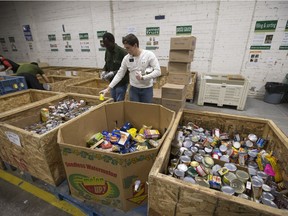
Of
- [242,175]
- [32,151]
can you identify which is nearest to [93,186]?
[32,151]

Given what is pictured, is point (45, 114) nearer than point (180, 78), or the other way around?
point (45, 114)

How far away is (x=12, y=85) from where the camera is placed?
2.46 metres

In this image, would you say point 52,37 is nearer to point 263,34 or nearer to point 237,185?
point 263,34

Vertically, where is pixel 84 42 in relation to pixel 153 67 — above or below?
above

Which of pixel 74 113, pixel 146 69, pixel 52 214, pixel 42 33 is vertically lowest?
pixel 52 214

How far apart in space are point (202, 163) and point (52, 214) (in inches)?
55.7

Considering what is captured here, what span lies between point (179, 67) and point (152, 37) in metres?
2.37

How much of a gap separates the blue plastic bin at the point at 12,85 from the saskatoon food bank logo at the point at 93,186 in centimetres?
216

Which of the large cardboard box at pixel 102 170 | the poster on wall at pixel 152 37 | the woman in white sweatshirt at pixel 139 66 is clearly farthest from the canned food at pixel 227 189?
the poster on wall at pixel 152 37

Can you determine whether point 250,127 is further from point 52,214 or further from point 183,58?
point 52,214

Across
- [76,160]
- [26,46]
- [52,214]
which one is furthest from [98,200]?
[26,46]

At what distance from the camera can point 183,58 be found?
2.85m

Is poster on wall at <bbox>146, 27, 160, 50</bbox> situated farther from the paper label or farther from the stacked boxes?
the paper label

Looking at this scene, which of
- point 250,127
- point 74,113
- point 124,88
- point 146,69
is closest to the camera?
point 250,127
